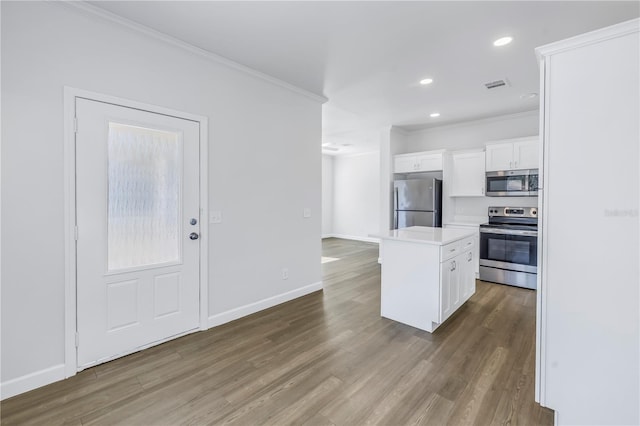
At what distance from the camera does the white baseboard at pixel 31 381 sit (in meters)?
1.92

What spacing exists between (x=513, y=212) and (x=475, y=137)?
1559 mm

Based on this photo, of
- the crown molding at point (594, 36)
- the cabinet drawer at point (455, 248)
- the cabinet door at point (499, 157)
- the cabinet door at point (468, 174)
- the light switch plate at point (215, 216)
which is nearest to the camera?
the crown molding at point (594, 36)

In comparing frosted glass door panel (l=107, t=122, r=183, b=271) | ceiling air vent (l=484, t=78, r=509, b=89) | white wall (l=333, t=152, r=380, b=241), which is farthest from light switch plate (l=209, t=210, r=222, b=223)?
white wall (l=333, t=152, r=380, b=241)

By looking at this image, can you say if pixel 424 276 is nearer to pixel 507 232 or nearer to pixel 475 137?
pixel 507 232

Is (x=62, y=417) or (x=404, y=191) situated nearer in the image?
(x=62, y=417)

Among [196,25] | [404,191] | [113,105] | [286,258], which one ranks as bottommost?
[286,258]

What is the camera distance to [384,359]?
2402 mm

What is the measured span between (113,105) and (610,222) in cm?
332

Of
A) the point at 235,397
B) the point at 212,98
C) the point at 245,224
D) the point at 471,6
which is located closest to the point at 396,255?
the point at 245,224

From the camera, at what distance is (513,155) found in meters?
4.50

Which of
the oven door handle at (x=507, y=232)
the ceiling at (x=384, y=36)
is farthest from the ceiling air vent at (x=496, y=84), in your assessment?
the oven door handle at (x=507, y=232)

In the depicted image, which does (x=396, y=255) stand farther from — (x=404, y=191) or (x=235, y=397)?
(x=404, y=191)

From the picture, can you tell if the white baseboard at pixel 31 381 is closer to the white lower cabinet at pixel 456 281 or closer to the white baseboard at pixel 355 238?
the white lower cabinet at pixel 456 281

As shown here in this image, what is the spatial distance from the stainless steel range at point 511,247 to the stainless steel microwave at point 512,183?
256 millimetres
